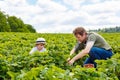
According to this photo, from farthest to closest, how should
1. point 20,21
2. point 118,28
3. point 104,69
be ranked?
1. point 20,21
2. point 118,28
3. point 104,69

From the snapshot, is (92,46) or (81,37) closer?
(81,37)

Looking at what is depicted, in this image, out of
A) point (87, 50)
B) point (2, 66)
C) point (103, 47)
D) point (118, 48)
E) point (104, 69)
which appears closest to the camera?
point (104, 69)

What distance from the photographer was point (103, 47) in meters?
9.20

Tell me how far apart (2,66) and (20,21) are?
338ft

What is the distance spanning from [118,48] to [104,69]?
7.06m

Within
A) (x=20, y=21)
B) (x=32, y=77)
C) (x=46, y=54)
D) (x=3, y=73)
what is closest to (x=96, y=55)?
(x=46, y=54)

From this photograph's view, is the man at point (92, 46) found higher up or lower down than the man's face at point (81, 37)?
lower down

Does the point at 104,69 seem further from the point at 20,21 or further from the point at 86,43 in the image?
the point at 20,21

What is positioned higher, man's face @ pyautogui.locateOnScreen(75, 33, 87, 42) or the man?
man's face @ pyautogui.locateOnScreen(75, 33, 87, 42)

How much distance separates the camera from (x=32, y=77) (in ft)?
14.6

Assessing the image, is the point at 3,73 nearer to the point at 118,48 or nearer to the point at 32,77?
the point at 32,77

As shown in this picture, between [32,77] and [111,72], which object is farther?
[111,72]

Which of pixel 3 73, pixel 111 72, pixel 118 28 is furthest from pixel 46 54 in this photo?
pixel 118 28

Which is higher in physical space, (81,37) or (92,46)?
(81,37)
